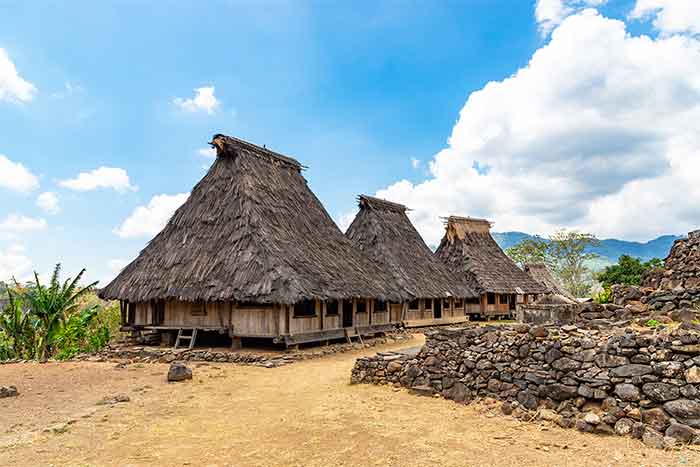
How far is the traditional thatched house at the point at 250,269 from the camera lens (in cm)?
1438

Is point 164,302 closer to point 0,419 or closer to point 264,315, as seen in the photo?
point 264,315

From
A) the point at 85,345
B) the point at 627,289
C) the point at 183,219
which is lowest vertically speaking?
the point at 85,345

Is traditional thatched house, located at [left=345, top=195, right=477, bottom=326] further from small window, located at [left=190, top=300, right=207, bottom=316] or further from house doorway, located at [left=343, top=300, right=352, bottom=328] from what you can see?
small window, located at [left=190, top=300, right=207, bottom=316]

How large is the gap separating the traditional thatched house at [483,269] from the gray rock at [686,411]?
2238cm

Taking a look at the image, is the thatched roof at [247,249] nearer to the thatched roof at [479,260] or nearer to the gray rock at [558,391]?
the gray rock at [558,391]

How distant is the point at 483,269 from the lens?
29.9 meters

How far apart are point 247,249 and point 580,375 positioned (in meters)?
10.3

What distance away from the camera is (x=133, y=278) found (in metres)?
16.6

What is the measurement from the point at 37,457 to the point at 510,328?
740 centimetres

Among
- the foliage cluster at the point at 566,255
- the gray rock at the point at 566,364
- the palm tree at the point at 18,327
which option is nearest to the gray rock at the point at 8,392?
the palm tree at the point at 18,327

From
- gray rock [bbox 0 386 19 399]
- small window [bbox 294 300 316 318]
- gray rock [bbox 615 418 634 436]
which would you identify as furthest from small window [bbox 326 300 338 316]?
gray rock [bbox 615 418 634 436]

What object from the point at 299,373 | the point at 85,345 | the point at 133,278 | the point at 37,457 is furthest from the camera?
the point at 85,345

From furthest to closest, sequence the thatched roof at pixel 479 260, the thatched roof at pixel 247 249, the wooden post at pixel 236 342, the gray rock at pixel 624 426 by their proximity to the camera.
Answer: the thatched roof at pixel 479 260
the wooden post at pixel 236 342
the thatched roof at pixel 247 249
the gray rock at pixel 624 426

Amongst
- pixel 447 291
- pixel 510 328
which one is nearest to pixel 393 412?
pixel 510 328
